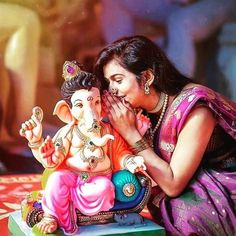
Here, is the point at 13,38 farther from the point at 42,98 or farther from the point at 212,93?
the point at 212,93

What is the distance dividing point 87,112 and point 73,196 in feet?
0.70

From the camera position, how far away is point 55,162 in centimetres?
136

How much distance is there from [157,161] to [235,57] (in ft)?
7.41

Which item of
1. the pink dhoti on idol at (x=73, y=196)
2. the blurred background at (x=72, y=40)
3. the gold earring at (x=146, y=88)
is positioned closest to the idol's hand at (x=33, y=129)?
the pink dhoti on idol at (x=73, y=196)

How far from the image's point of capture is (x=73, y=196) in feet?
4.51

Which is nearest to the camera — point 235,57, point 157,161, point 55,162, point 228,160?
point 55,162

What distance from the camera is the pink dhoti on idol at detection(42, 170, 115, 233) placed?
52.8 inches

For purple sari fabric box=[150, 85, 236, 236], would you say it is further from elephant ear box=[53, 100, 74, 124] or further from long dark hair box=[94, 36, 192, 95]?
elephant ear box=[53, 100, 74, 124]

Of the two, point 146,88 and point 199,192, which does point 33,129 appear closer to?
point 146,88

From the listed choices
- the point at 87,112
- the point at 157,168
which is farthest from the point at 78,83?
the point at 157,168

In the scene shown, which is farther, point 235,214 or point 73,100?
point 235,214

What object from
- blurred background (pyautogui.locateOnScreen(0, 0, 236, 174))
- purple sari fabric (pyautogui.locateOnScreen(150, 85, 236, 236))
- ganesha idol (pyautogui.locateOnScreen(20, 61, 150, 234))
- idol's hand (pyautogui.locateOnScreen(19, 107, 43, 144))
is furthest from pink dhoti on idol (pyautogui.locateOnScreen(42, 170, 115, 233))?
blurred background (pyautogui.locateOnScreen(0, 0, 236, 174))

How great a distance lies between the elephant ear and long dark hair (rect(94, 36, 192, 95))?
0.17 meters

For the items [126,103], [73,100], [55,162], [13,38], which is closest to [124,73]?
[126,103]
